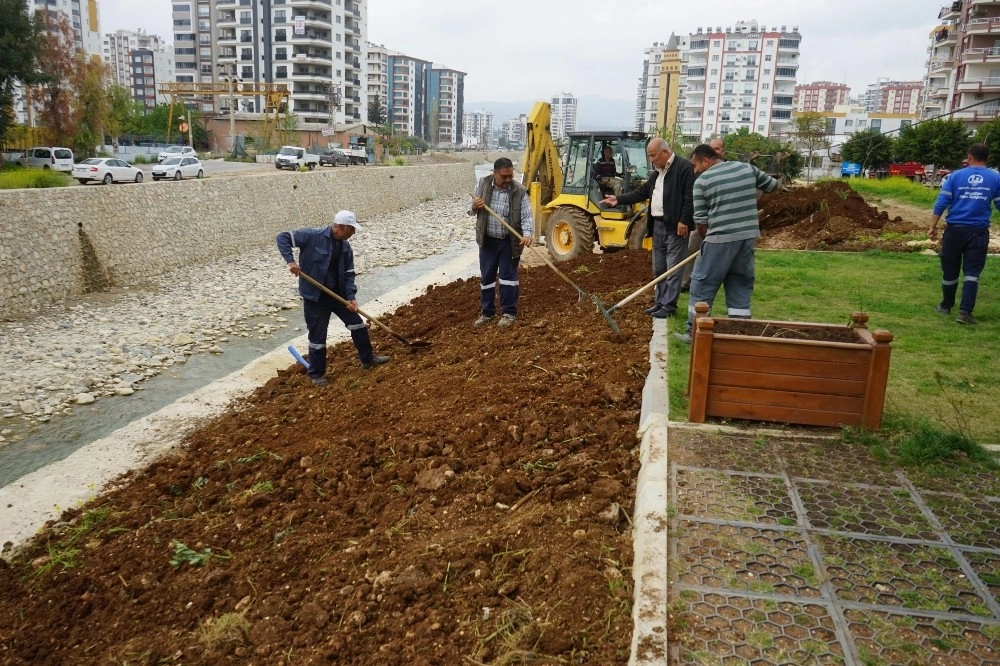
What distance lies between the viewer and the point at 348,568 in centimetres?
386

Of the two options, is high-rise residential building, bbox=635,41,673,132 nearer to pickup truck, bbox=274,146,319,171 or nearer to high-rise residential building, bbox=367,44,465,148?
high-rise residential building, bbox=367,44,465,148

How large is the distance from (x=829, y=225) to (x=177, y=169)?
2484 cm

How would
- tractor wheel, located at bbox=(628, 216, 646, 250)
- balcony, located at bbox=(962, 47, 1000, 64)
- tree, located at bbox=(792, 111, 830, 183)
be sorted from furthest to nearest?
balcony, located at bbox=(962, 47, 1000, 64), tree, located at bbox=(792, 111, 830, 183), tractor wheel, located at bbox=(628, 216, 646, 250)

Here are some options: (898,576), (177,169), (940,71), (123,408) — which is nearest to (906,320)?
(898,576)

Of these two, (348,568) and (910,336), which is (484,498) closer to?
(348,568)

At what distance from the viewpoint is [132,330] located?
11477 millimetres

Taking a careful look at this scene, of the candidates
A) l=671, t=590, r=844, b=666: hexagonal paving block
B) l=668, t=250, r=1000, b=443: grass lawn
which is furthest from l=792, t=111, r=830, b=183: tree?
l=671, t=590, r=844, b=666: hexagonal paving block

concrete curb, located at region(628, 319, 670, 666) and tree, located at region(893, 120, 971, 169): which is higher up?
tree, located at region(893, 120, 971, 169)

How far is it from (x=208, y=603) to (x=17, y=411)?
18.7 feet

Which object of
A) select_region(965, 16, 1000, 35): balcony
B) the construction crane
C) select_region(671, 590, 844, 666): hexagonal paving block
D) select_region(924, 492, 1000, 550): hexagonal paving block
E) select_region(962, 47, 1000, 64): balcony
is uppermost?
select_region(965, 16, 1000, 35): balcony

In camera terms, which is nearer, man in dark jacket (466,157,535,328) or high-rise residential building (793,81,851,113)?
man in dark jacket (466,157,535,328)

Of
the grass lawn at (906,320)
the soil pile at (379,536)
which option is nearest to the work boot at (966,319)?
the grass lawn at (906,320)

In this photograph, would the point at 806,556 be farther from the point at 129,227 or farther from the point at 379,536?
the point at 129,227

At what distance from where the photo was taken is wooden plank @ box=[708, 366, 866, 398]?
15.0 feet
